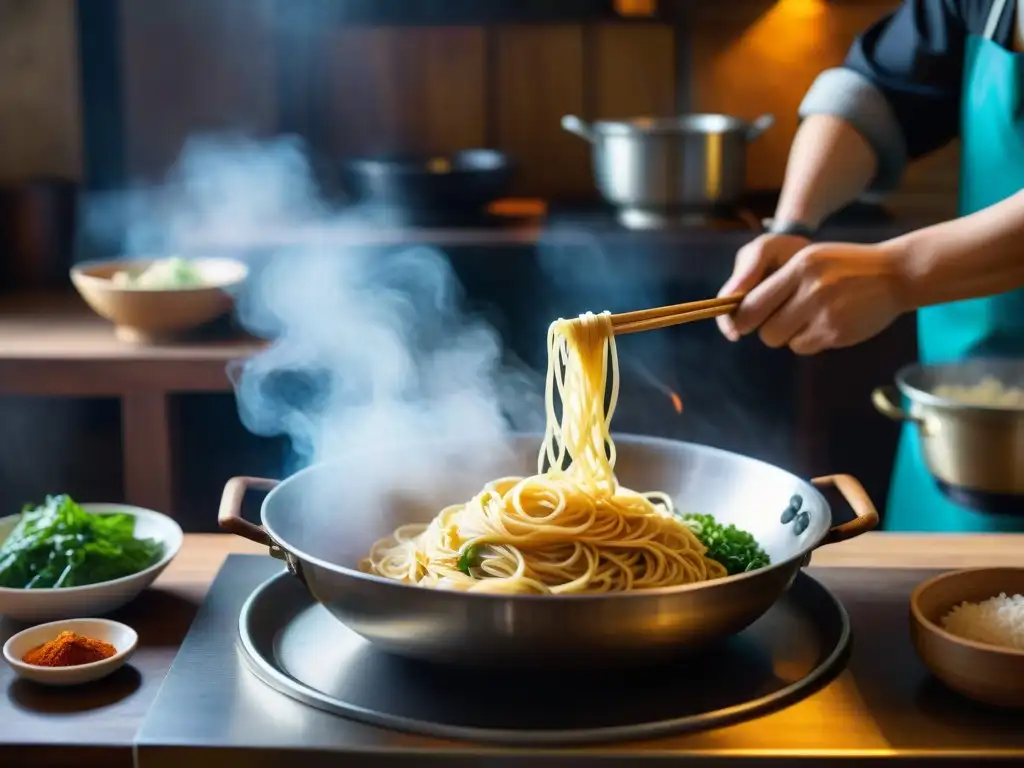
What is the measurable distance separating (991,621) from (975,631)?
0.02 meters

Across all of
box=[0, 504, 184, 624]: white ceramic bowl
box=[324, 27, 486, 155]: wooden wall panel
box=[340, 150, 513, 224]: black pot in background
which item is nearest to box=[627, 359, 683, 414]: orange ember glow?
box=[340, 150, 513, 224]: black pot in background

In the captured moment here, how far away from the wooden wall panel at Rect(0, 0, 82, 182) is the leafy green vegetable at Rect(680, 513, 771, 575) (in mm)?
3127

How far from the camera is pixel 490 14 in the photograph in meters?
4.29

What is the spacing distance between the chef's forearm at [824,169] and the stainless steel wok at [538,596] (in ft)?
3.25

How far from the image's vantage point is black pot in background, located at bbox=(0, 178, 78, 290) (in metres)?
3.97

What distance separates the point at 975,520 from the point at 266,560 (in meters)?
1.36

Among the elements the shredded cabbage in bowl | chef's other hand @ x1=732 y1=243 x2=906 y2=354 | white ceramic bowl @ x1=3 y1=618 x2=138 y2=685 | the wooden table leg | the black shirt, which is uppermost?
the black shirt

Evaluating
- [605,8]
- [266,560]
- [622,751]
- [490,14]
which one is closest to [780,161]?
[605,8]

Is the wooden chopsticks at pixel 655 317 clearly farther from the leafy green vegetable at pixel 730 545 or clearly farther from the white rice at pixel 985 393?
the white rice at pixel 985 393

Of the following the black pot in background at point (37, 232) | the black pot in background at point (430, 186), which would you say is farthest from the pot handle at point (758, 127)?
the black pot in background at point (37, 232)

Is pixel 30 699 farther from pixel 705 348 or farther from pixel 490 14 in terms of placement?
pixel 490 14

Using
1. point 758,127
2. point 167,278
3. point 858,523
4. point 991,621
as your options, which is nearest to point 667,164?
point 758,127

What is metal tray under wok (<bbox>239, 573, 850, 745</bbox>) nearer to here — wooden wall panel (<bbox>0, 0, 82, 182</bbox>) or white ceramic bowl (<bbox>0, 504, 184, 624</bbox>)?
white ceramic bowl (<bbox>0, 504, 184, 624</bbox>)

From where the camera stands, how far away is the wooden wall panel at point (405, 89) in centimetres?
433
